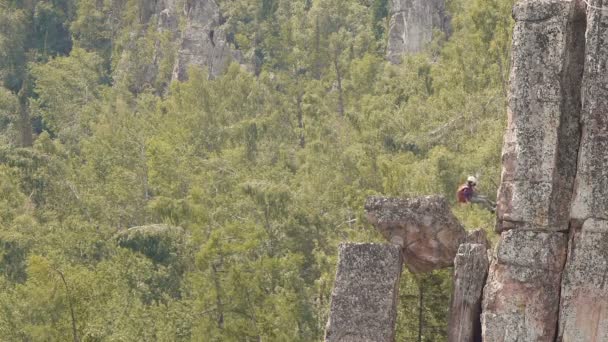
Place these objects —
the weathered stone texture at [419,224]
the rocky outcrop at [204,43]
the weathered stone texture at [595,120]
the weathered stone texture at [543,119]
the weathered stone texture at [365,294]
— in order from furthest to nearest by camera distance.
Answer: the rocky outcrop at [204,43] < the weathered stone texture at [419,224] < the weathered stone texture at [365,294] < the weathered stone texture at [543,119] < the weathered stone texture at [595,120]

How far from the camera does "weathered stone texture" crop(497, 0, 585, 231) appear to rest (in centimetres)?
2008

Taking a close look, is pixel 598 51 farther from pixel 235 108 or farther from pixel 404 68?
pixel 235 108

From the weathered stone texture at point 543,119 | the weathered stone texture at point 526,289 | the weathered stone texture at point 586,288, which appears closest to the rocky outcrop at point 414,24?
the weathered stone texture at point 543,119

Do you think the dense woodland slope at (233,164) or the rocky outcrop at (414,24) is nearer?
the dense woodland slope at (233,164)

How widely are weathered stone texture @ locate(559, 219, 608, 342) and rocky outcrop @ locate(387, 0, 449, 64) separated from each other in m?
64.4

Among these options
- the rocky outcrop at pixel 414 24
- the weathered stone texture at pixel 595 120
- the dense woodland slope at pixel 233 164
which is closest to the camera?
the weathered stone texture at pixel 595 120

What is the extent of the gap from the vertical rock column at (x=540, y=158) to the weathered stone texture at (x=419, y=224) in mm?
2550

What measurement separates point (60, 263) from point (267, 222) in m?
7.87

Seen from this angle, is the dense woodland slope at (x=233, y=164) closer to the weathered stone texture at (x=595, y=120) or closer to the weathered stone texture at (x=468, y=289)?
the weathered stone texture at (x=468, y=289)

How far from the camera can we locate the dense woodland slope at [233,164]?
41.2 meters

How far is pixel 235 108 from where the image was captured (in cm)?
7688

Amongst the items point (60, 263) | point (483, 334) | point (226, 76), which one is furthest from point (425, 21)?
point (483, 334)

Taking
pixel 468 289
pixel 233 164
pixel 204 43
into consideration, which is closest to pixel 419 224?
pixel 468 289

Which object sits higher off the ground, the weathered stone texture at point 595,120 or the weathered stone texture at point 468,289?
the weathered stone texture at point 595,120
